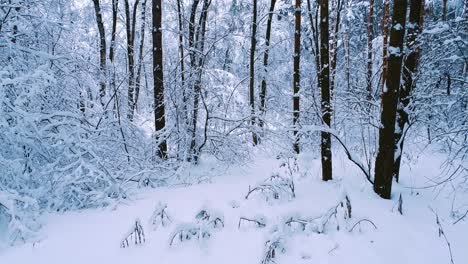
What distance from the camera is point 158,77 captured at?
874 centimetres

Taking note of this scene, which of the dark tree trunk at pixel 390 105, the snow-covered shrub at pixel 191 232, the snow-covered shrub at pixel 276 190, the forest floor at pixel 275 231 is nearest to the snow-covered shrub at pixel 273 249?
the forest floor at pixel 275 231

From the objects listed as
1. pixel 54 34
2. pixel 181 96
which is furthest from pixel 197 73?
pixel 54 34

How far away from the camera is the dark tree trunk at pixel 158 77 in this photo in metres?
8.66

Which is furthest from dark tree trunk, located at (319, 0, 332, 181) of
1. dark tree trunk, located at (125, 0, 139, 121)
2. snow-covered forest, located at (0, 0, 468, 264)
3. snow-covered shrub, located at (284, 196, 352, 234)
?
dark tree trunk, located at (125, 0, 139, 121)

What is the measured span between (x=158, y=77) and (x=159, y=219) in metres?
4.51

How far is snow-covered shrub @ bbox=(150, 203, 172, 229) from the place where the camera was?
4.88 meters

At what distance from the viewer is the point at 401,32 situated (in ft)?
17.1

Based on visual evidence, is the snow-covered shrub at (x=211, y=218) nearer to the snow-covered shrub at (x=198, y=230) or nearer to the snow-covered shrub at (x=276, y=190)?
the snow-covered shrub at (x=198, y=230)

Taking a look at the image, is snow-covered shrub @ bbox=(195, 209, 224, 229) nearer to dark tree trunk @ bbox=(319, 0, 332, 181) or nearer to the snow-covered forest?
the snow-covered forest

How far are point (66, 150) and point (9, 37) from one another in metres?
2.18

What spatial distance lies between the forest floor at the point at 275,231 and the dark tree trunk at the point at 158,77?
2.30 meters

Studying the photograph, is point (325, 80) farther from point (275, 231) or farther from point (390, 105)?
point (275, 231)

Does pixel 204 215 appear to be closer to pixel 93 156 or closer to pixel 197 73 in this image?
pixel 93 156

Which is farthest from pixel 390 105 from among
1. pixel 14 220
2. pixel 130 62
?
pixel 130 62
